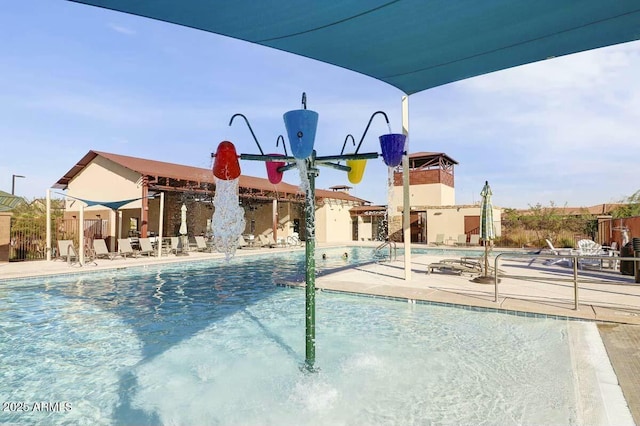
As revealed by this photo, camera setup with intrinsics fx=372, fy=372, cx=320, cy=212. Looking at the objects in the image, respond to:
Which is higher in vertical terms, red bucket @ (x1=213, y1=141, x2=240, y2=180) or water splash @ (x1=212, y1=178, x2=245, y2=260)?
red bucket @ (x1=213, y1=141, x2=240, y2=180)

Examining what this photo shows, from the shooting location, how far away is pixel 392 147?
11.5 feet

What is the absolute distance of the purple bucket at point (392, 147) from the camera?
3.48 metres

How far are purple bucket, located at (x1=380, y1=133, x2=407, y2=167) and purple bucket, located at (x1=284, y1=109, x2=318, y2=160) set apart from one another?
712 mm

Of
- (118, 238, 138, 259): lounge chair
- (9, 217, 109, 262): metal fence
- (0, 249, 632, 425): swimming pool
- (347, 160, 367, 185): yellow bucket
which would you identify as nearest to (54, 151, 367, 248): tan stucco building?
(9, 217, 109, 262): metal fence

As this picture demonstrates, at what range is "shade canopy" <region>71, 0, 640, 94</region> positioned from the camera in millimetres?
3344

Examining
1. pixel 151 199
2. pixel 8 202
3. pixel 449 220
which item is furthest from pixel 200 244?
pixel 449 220

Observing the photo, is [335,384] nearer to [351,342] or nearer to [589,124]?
[351,342]

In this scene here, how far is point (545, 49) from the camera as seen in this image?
4773 mm

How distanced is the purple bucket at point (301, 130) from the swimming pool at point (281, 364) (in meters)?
2.34

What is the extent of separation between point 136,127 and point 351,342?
14.9 m

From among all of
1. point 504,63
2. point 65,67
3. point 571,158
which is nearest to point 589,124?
point 571,158

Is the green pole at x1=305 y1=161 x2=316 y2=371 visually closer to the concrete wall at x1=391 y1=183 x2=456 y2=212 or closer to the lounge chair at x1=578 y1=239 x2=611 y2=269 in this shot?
the lounge chair at x1=578 y1=239 x2=611 y2=269

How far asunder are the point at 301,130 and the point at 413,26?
2.02 meters

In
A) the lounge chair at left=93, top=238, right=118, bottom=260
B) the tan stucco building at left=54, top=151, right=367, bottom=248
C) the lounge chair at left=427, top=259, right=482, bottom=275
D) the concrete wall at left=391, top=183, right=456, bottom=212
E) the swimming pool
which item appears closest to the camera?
the swimming pool
